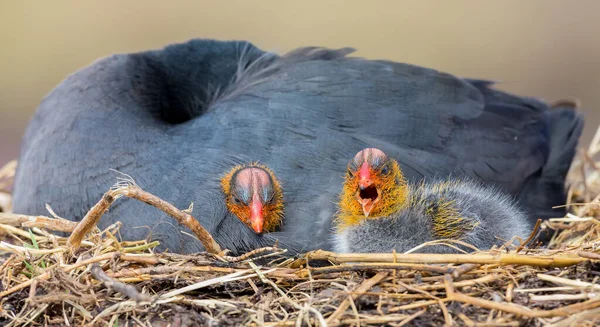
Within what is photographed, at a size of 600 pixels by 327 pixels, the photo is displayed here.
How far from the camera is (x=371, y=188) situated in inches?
136

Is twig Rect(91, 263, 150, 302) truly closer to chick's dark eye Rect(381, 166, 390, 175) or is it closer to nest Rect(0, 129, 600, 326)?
nest Rect(0, 129, 600, 326)

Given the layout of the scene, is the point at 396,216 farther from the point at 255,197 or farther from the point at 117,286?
the point at 117,286

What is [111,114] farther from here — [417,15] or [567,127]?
[417,15]

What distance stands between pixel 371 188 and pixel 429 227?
30 cm

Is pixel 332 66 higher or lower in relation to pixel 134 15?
higher

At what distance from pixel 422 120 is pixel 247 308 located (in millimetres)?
1570

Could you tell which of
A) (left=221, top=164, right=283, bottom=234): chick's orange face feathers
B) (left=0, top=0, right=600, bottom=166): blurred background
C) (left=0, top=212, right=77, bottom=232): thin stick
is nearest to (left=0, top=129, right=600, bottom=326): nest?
(left=0, top=212, right=77, bottom=232): thin stick

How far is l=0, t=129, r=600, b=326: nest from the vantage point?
9.32ft

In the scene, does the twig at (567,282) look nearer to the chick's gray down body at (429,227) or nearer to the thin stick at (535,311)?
the thin stick at (535,311)

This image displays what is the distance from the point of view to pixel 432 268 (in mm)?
2973

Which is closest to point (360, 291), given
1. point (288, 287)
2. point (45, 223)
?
point (288, 287)

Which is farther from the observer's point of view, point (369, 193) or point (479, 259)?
point (369, 193)

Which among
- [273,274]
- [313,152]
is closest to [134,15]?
[313,152]

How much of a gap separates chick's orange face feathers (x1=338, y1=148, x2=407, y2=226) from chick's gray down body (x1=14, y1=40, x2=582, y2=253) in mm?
162
